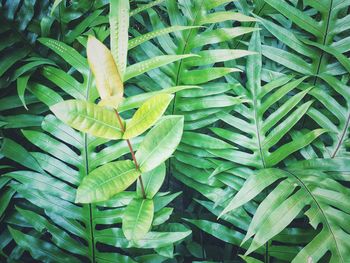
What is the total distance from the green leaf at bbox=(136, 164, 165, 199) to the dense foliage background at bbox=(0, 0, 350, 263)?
0.24ft

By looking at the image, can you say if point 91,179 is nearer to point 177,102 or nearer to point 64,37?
point 177,102

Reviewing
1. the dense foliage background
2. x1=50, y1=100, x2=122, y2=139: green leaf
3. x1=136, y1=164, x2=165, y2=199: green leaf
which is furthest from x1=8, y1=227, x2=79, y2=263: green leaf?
x1=50, y1=100, x2=122, y2=139: green leaf

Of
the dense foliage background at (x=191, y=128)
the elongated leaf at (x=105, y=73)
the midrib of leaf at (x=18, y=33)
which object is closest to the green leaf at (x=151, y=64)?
the dense foliage background at (x=191, y=128)

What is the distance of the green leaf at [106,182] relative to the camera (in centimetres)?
56

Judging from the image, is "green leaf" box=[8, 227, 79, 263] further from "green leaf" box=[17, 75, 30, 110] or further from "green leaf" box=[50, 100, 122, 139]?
"green leaf" box=[50, 100, 122, 139]

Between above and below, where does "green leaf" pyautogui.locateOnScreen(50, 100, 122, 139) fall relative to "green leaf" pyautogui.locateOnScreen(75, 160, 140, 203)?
above

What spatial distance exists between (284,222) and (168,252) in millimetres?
259

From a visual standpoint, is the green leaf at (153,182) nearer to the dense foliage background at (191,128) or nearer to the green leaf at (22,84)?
the dense foliage background at (191,128)

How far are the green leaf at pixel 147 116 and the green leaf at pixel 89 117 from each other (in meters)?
0.02

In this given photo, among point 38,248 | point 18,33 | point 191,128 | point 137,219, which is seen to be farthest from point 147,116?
point 18,33

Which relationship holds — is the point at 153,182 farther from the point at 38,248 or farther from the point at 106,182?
the point at 38,248

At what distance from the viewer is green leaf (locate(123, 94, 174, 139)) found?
54 centimetres

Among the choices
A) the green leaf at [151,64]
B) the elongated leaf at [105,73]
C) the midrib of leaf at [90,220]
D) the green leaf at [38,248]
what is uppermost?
the green leaf at [151,64]

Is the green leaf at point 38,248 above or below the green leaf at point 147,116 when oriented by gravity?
below
